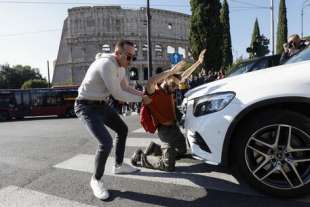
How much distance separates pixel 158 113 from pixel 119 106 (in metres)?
12.9

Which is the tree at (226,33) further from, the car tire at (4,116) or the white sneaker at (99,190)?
the white sneaker at (99,190)

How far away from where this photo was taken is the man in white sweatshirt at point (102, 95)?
3988 millimetres

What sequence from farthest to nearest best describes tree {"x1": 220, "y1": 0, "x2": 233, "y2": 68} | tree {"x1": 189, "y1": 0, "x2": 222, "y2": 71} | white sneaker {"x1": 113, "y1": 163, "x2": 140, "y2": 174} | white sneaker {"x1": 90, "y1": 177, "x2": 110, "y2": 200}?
tree {"x1": 220, "y1": 0, "x2": 233, "y2": 68}
tree {"x1": 189, "y1": 0, "x2": 222, "y2": 71}
white sneaker {"x1": 113, "y1": 163, "x2": 140, "y2": 174}
white sneaker {"x1": 90, "y1": 177, "x2": 110, "y2": 200}

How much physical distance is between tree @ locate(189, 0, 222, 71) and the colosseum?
43510 mm

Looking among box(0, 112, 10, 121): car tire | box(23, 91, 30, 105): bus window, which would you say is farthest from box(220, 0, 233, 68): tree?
box(0, 112, 10, 121): car tire

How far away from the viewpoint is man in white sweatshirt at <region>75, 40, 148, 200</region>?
3988 millimetres

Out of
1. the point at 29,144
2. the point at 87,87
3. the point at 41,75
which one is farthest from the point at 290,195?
the point at 41,75

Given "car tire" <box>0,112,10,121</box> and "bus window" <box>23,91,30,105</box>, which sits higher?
"bus window" <box>23,91,30,105</box>

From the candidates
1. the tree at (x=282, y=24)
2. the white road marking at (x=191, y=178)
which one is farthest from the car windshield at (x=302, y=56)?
the tree at (x=282, y=24)

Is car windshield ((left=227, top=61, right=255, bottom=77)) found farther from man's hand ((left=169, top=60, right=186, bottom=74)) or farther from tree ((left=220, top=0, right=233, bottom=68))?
tree ((left=220, top=0, right=233, bottom=68))

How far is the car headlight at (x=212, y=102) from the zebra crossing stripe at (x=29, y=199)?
1.58 meters

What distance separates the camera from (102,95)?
4180 mm

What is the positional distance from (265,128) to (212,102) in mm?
598

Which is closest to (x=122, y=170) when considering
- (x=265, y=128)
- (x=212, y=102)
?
(x=212, y=102)
